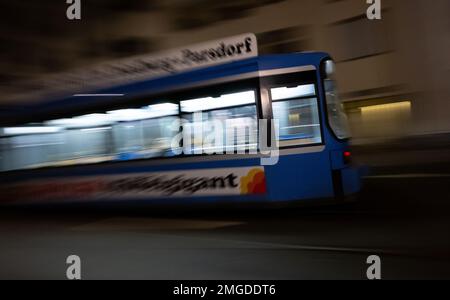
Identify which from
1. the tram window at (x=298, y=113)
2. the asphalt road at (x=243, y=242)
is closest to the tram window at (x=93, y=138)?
the asphalt road at (x=243, y=242)

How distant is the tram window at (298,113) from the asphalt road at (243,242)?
1349mm

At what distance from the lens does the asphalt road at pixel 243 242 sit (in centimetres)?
511

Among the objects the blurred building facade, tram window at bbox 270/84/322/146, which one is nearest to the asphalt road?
tram window at bbox 270/84/322/146

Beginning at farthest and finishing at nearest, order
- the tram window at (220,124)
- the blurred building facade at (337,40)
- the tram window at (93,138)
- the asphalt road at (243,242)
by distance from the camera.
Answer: the blurred building facade at (337,40) → the tram window at (93,138) → the tram window at (220,124) → the asphalt road at (243,242)

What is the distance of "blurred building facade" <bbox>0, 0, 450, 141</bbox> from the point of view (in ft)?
62.0

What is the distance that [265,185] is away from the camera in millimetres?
7121

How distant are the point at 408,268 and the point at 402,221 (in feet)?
6.89

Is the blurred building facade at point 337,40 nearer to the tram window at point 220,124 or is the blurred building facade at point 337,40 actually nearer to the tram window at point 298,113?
the tram window at point 220,124

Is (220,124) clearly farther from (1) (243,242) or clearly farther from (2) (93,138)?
(2) (93,138)

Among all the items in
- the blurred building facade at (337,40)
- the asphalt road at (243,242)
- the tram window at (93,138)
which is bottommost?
the asphalt road at (243,242)

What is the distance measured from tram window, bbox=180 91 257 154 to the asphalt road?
1.19 m

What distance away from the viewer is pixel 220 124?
7332 mm

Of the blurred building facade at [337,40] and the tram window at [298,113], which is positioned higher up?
the blurred building facade at [337,40]

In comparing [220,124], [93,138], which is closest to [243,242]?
[220,124]
